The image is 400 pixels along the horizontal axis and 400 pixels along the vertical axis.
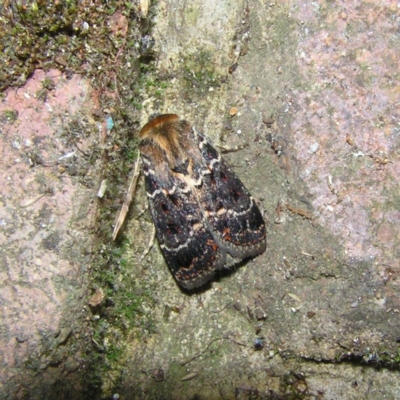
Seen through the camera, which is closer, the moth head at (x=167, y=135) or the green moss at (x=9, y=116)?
the green moss at (x=9, y=116)

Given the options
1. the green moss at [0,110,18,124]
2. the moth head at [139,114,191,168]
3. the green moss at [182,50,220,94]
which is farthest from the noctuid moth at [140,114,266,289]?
the green moss at [0,110,18,124]

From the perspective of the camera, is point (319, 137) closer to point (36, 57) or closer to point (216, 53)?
point (216, 53)

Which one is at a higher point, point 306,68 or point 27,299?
point 306,68

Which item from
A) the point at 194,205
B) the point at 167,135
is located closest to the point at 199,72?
the point at 167,135

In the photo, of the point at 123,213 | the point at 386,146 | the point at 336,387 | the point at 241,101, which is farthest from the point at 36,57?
the point at 336,387

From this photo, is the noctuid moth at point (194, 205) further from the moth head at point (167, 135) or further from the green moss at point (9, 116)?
the green moss at point (9, 116)

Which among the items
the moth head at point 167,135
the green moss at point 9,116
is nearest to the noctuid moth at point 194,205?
the moth head at point 167,135

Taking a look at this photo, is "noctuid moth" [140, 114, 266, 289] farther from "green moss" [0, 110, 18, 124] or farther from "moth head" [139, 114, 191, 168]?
"green moss" [0, 110, 18, 124]

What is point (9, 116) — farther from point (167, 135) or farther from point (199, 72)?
point (199, 72)
